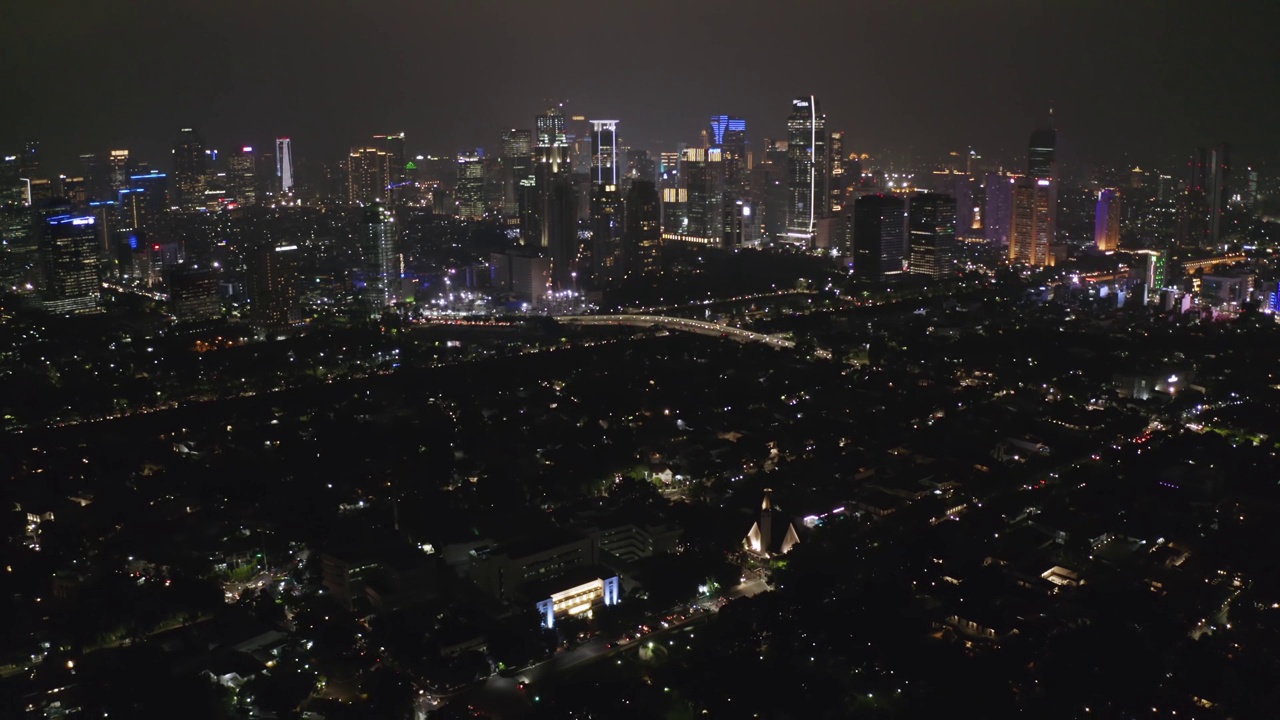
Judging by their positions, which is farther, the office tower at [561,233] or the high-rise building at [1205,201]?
the high-rise building at [1205,201]

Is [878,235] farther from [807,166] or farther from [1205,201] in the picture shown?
[1205,201]

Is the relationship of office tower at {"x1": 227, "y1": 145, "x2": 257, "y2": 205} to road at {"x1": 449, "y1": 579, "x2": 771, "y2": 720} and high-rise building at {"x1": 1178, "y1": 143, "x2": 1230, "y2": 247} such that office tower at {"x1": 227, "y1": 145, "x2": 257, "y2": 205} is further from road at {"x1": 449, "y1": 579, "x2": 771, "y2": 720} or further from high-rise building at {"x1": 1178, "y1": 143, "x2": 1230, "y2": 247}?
road at {"x1": 449, "y1": 579, "x2": 771, "y2": 720}

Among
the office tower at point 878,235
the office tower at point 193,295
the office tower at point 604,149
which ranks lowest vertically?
the office tower at point 193,295

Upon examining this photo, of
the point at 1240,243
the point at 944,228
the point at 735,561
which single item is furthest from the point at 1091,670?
the point at 1240,243

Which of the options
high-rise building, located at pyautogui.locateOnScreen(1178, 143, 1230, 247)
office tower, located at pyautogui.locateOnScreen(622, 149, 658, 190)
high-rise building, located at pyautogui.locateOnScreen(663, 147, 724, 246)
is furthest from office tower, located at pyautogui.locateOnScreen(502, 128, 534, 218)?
high-rise building, located at pyautogui.locateOnScreen(1178, 143, 1230, 247)

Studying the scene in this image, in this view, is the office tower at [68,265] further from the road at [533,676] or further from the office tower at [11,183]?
the road at [533,676]

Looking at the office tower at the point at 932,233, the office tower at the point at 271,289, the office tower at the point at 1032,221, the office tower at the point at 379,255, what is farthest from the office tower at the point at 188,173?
the office tower at the point at 1032,221
